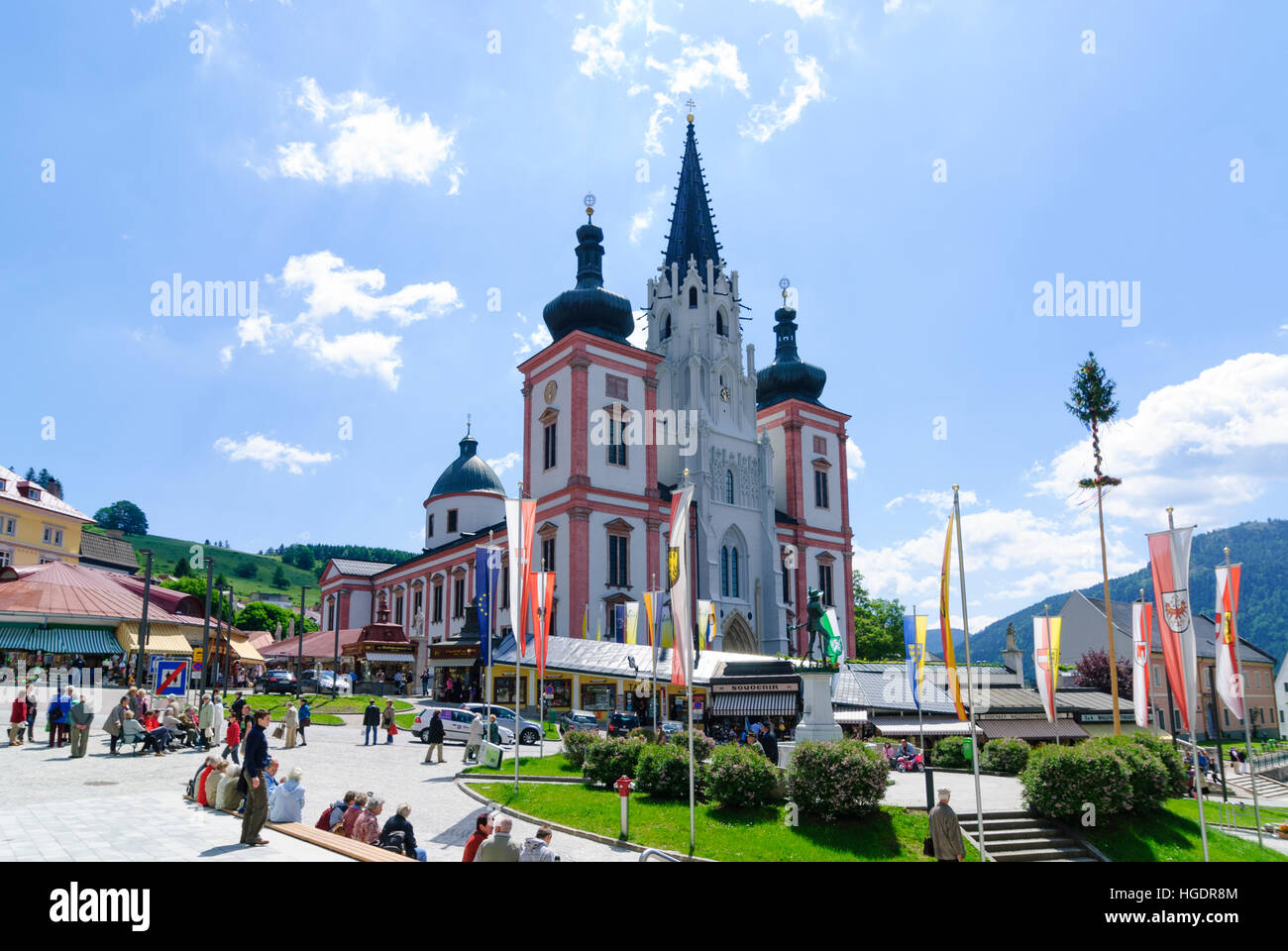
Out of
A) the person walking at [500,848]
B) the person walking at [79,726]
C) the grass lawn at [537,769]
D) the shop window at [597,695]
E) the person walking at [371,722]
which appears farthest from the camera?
the shop window at [597,695]

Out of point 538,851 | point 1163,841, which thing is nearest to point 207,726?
point 538,851

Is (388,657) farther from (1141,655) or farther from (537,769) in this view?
(1141,655)

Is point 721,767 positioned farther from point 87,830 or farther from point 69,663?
point 69,663

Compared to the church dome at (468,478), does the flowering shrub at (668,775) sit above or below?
below

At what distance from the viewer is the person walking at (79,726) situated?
23562 mm

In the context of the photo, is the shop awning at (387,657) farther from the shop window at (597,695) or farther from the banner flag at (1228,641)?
the banner flag at (1228,641)

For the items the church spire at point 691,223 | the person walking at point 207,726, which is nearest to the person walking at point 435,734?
the person walking at point 207,726

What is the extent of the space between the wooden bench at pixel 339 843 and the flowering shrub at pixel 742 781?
811cm

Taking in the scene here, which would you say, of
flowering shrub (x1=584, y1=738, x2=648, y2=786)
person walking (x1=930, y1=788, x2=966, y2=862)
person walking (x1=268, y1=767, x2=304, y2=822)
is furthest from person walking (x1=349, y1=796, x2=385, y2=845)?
flowering shrub (x1=584, y1=738, x2=648, y2=786)

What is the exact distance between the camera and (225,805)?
15656mm

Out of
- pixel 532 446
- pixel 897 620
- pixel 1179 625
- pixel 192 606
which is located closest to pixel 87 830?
pixel 1179 625

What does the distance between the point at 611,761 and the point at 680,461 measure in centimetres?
4246
